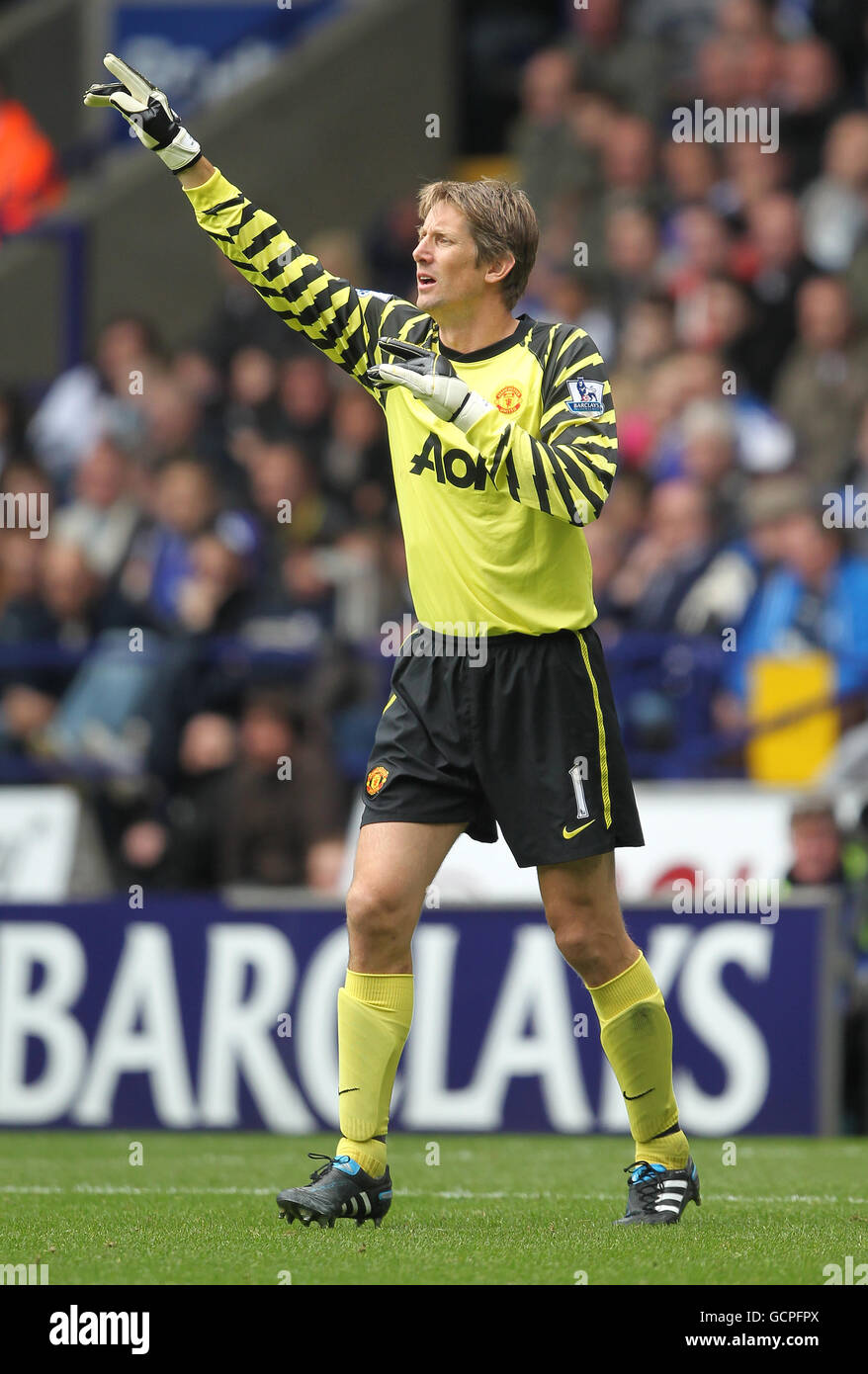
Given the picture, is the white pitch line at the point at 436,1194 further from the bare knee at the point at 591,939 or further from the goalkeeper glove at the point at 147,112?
the goalkeeper glove at the point at 147,112

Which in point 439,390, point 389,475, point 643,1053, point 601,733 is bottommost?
point 643,1053

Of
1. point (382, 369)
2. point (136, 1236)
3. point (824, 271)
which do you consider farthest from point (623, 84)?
point (136, 1236)

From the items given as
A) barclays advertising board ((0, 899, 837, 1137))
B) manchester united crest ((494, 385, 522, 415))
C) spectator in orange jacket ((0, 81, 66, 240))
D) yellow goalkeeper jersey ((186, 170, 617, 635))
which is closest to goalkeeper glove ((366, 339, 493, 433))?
yellow goalkeeper jersey ((186, 170, 617, 635))

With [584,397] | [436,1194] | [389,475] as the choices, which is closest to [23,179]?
[389,475]

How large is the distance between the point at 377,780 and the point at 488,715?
12.9 inches

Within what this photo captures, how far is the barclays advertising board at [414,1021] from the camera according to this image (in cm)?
899

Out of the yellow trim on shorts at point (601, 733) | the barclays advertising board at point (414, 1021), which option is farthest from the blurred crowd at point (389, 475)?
the yellow trim on shorts at point (601, 733)

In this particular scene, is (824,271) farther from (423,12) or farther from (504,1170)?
(504,1170)

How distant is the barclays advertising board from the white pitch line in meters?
2.48

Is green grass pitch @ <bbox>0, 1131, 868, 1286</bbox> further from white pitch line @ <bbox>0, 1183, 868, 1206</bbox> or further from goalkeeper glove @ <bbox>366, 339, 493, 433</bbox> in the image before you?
goalkeeper glove @ <bbox>366, 339, 493, 433</bbox>

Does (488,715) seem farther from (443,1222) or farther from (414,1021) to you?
(414,1021)

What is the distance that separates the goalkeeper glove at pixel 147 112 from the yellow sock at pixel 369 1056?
7.18 feet

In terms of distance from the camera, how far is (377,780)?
5.61 meters
